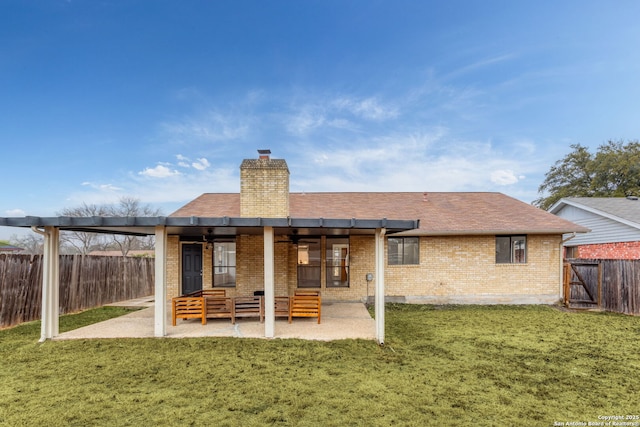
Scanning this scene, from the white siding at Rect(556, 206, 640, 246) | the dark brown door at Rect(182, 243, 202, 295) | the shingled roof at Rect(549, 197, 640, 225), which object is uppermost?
the shingled roof at Rect(549, 197, 640, 225)

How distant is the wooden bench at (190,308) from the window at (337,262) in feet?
15.4

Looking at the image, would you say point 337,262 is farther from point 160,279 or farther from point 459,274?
point 160,279

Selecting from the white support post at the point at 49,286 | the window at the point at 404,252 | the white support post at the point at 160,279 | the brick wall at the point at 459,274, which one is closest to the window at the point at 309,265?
the brick wall at the point at 459,274

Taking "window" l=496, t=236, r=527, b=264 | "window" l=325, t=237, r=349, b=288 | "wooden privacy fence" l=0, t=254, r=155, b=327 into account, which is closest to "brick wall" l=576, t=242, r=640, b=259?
"window" l=496, t=236, r=527, b=264

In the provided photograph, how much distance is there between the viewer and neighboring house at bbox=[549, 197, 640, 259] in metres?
14.0

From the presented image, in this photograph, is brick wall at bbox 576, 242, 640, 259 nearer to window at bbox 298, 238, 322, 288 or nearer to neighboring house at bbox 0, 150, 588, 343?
neighboring house at bbox 0, 150, 588, 343

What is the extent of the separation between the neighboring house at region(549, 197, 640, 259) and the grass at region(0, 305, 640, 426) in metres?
9.00

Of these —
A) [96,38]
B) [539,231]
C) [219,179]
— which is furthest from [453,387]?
→ [219,179]

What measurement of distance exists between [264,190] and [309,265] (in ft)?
10.3

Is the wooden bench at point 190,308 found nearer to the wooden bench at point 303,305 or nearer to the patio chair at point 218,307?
the patio chair at point 218,307

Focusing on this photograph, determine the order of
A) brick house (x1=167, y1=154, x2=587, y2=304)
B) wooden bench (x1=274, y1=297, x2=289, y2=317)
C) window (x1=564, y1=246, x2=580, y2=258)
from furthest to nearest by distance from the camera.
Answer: window (x1=564, y1=246, x2=580, y2=258), brick house (x1=167, y1=154, x2=587, y2=304), wooden bench (x1=274, y1=297, x2=289, y2=317)

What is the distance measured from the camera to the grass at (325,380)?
148 inches

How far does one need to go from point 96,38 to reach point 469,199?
645 inches

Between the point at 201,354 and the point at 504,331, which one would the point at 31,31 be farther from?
the point at 504,331
